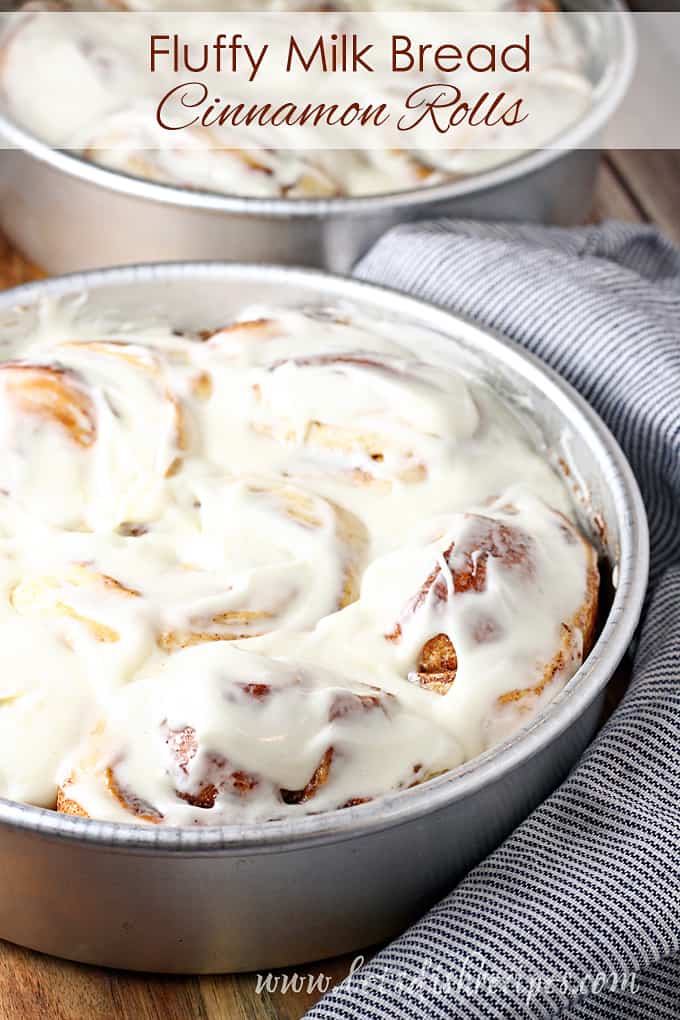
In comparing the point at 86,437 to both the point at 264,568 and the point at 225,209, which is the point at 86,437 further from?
the point at 225,209

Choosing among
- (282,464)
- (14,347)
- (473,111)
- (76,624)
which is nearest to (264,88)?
(473,111)

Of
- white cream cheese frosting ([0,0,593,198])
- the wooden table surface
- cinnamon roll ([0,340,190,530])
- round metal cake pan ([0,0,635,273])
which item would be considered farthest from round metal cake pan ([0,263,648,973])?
white cream cheese frosting ([0,0,593,198])

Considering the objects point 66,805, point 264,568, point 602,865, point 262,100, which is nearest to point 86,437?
point 264,568

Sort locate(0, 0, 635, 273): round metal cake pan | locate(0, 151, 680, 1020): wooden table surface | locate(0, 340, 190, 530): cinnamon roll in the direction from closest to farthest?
locate(0, 151, 680, 1020): wooden table surface, locate(0, 340, 190, 530): cinnamon roll, locate(0, 0, 635, 273): round metal cake pan

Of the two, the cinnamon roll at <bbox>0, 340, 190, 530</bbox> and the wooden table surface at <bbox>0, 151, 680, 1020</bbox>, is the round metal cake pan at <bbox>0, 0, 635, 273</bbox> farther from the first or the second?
the wooden table surface at <bbox>0, 151, 680, 1020</bbox>

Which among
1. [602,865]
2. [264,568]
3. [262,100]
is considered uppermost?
[262,100]
